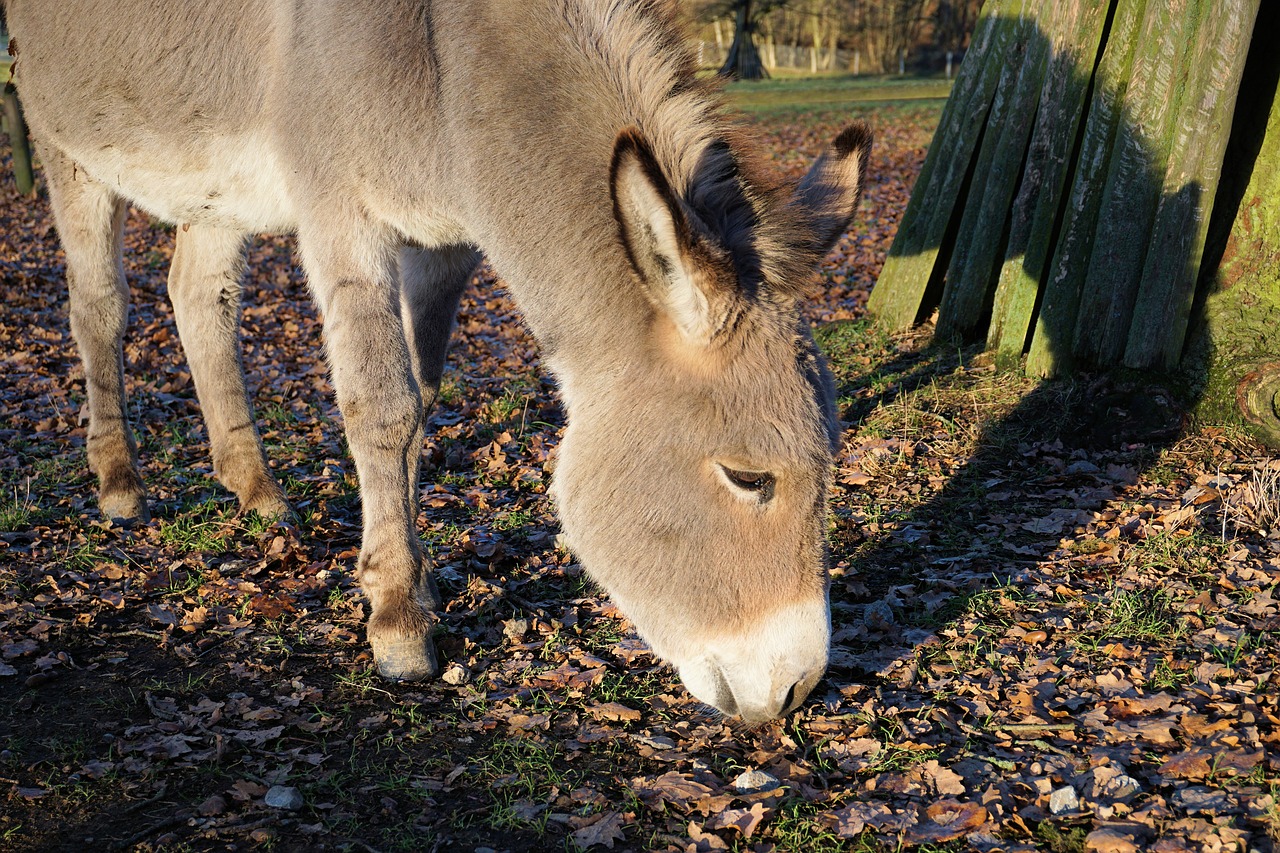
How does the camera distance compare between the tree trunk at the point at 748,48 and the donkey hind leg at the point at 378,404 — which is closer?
the donkey hind leg at the point at 378,404

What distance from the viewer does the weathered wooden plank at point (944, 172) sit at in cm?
585

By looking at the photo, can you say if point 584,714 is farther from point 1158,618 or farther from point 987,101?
point 987,101

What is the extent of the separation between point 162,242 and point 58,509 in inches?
298

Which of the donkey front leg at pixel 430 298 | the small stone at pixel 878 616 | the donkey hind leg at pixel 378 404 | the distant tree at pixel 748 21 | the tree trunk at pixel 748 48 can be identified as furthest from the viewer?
the tree trunk at pixel 748 48

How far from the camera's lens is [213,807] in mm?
2836

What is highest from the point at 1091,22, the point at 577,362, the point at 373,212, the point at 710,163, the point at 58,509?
the point at 1091,22

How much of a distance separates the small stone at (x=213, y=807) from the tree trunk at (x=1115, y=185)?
4485 millimetres

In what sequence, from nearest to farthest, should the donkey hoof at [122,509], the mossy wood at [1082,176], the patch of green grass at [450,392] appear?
the mossy wood at [1082,176] → the donkey hoof at [122,509] → the patch of green grass at [450,392]

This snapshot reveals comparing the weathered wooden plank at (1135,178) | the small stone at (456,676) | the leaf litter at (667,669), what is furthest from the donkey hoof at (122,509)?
the weathered wooden plank at (1135,178)

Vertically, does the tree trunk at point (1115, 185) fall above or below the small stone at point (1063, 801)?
above

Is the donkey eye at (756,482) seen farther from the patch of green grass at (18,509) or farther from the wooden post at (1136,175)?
the patch of green grass at (18,509)

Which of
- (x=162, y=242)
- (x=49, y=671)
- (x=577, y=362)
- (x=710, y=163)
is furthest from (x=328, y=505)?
(x=162, y=242)

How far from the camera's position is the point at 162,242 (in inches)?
460

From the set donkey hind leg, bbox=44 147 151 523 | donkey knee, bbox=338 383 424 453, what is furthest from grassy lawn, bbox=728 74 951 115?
donkey knee, bbox=338 383 424 453
